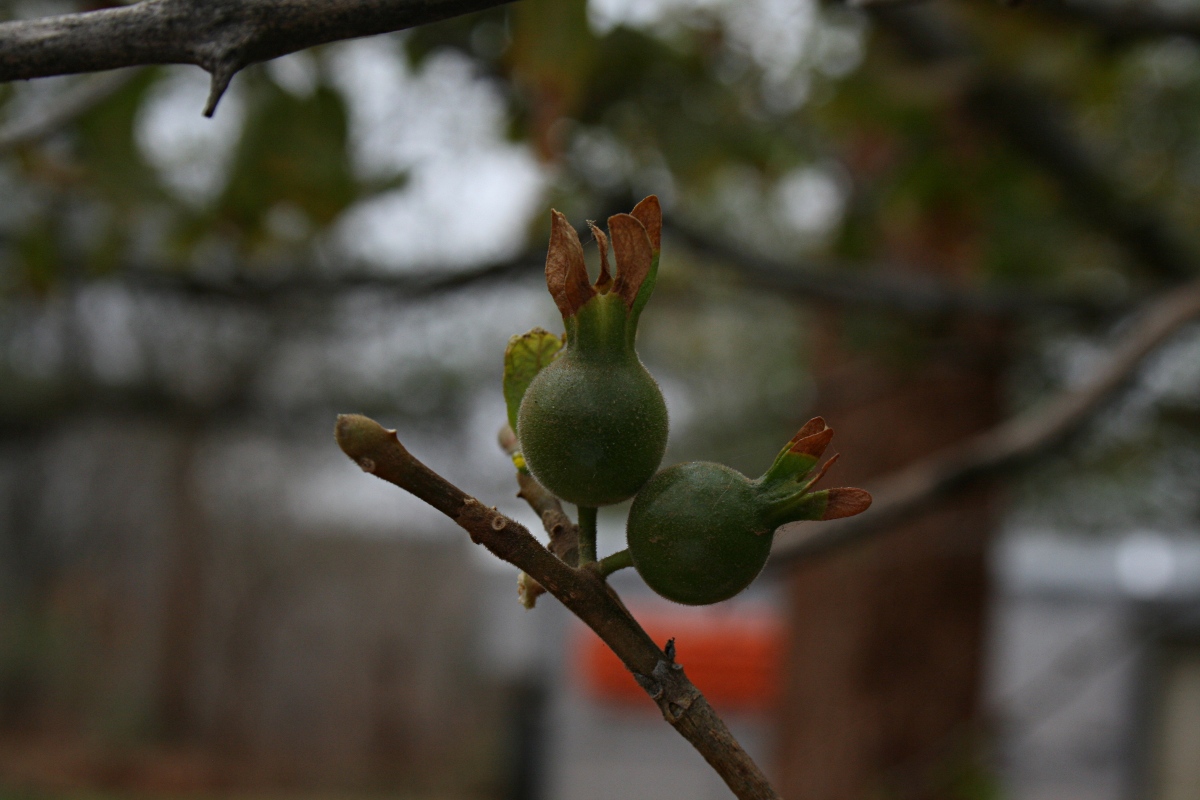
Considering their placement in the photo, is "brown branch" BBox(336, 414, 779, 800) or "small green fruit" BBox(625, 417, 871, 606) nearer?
"brown branch" BBox(336, 414, 779, 800)

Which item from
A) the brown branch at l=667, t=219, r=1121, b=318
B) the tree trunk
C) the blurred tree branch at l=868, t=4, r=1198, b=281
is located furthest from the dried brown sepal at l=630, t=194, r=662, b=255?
the tree trunk

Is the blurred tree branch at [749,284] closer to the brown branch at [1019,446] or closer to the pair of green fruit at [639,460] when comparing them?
the brown branch at [1019,446]

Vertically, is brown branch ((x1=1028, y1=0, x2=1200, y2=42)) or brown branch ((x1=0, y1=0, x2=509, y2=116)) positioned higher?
brown branch ((x1=1028, y1=0, x2=1200, y2=42))

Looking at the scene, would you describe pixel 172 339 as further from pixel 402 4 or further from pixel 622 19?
pixel 402 4

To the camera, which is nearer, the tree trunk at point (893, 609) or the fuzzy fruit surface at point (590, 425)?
the fuzzy fruit surface at point (590, 425)

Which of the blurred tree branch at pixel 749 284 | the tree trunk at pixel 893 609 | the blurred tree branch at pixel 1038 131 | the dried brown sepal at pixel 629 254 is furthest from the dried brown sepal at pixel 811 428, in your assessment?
the tree trunk at pixel 893 609

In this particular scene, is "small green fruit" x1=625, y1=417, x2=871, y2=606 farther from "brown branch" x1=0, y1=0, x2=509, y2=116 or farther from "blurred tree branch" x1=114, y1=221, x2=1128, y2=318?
"blurred tree branch" x1=114, y1=221, x2=1128, y2=318
